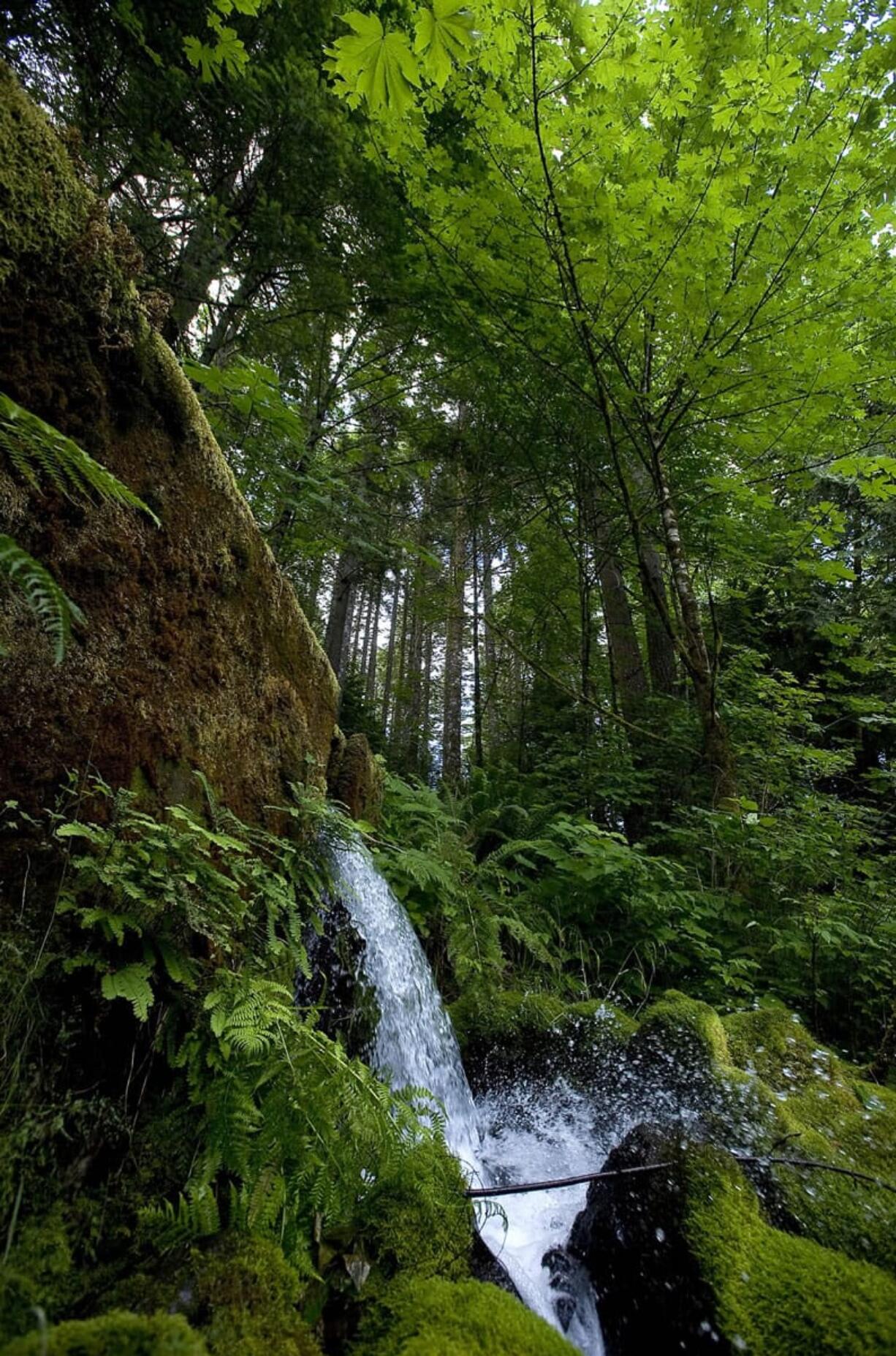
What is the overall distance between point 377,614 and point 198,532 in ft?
74.3

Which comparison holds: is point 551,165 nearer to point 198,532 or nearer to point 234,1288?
point 198,532

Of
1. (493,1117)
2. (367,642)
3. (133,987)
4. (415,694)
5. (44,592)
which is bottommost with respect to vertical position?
(493,1117)

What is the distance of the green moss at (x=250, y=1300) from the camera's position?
121 cm

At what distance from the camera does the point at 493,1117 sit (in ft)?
10.0

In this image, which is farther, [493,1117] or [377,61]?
[493,1117]

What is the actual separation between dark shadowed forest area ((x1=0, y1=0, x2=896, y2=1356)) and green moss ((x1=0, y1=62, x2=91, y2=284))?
0.02 meters

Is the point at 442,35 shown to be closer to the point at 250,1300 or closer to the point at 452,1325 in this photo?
the point at 250,1300

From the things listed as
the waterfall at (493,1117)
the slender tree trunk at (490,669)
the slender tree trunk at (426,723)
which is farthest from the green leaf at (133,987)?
the slender tree trunk at (426,723)

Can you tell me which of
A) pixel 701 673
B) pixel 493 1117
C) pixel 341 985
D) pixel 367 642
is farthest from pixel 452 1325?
pixel 367 642

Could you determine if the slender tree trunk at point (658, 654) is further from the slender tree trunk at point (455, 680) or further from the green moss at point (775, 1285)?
the green moss at point (775, 1285)

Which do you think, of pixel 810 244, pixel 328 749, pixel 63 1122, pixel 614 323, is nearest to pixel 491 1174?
pixel 63 1122

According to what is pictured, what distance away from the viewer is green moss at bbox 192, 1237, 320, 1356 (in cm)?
121

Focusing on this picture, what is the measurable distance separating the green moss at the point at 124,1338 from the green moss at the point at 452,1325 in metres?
0.67

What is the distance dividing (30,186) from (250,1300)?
3419 mm
